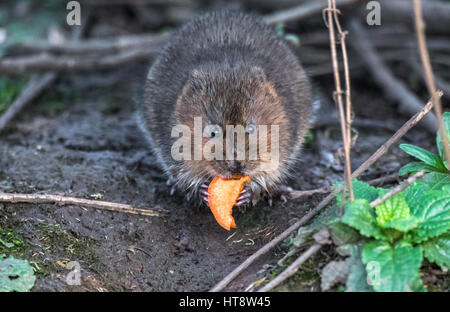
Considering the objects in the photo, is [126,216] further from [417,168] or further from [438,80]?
[438,80]

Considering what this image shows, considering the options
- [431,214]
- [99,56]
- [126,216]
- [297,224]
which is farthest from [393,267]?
[99,56]

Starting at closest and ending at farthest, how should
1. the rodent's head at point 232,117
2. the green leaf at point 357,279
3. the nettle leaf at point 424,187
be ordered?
the green leaf at point 357,279 → the nettle leaf at point 424,187 → the rodent's head at point 232,117

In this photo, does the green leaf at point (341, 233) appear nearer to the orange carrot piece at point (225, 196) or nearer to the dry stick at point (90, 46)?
the orange carrot piece at point (225, 196)

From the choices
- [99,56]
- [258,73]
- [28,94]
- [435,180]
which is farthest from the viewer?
[99,56]

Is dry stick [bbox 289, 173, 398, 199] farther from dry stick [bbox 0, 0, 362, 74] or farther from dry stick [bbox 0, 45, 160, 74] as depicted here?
dry stick [bbox 0, 45, 160, 74]

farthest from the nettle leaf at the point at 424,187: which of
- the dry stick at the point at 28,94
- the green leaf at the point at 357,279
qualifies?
the dry stick at the point at 28,94
